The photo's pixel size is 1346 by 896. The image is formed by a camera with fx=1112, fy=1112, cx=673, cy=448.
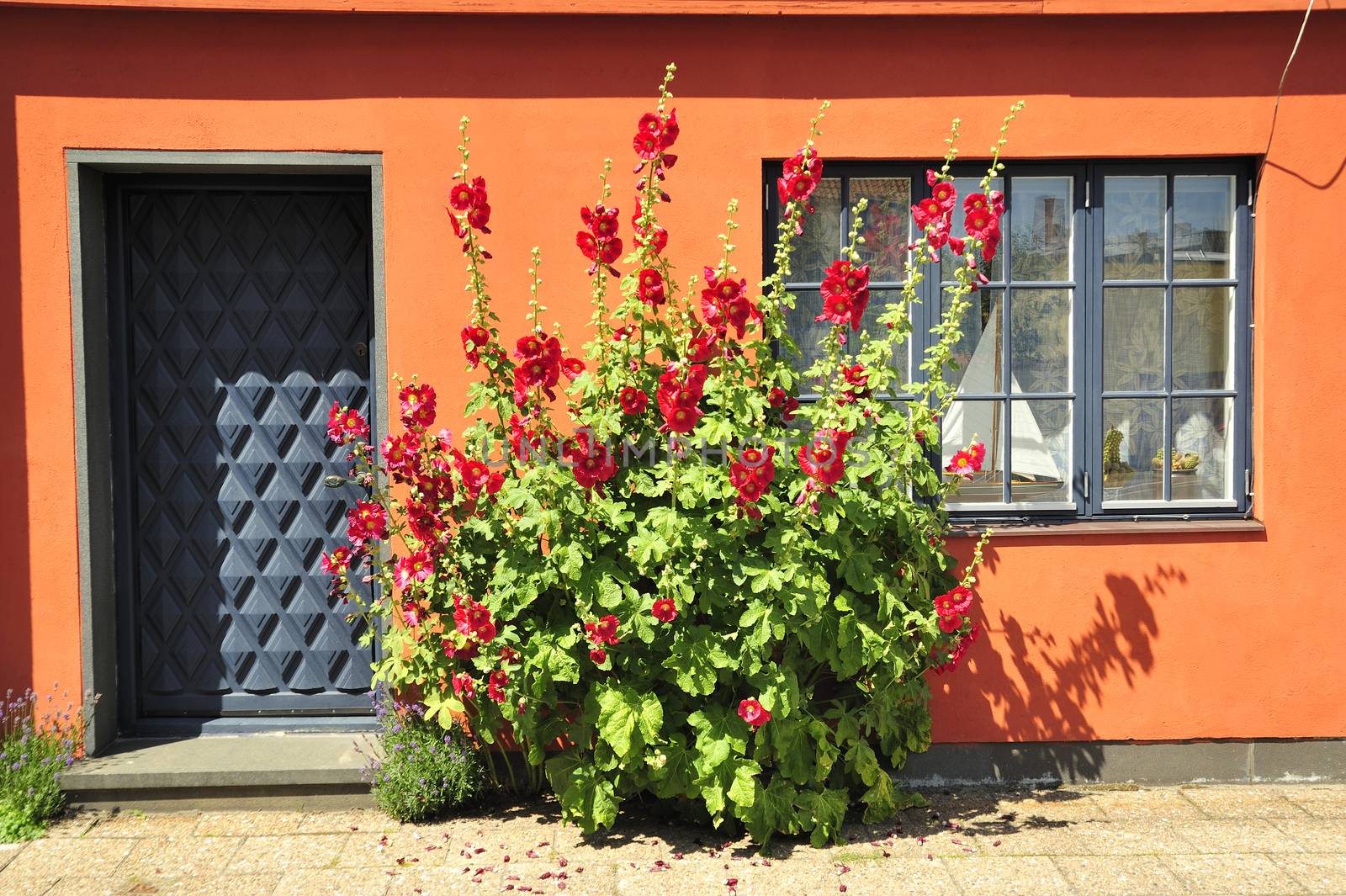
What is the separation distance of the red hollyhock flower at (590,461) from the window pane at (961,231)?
6.10 feet

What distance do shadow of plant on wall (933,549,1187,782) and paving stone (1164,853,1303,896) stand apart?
0.84 m

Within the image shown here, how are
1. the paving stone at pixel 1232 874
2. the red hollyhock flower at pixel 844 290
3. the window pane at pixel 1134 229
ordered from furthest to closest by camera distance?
the window pane at pixel 1134 229, the red hollyhock flower at pixel 844 290, the paving stone at pixel 1232 874

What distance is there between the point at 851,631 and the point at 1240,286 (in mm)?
2479

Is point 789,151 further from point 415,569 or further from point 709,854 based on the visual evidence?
point 709,854

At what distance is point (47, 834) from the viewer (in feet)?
14.5

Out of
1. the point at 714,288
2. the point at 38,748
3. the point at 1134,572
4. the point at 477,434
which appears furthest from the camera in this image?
the point at 1134,572

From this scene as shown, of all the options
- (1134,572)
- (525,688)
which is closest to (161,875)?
(525,688)

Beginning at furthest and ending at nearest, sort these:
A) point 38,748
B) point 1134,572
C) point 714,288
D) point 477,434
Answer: point 1134,572
point 38,748
point 477,434
point 714,288

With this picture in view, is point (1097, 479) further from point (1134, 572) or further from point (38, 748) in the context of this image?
point (38, 748)

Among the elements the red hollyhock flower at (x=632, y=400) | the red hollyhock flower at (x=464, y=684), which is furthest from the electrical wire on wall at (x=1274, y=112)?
the red hollyhock flower at (x=464, y=684)

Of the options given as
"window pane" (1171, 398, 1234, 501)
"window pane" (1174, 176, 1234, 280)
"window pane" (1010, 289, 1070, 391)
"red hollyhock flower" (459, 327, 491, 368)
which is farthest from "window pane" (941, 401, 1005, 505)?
"red hollyhock flower" (459, 327, 491, 368)

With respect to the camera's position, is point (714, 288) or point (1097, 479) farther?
point (1097, 479)

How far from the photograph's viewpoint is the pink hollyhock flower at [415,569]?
427cm

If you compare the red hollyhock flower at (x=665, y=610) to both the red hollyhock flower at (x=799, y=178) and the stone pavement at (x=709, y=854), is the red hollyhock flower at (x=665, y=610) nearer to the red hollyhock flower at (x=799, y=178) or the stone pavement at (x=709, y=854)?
the stone pavement at (x=709, y=854)
